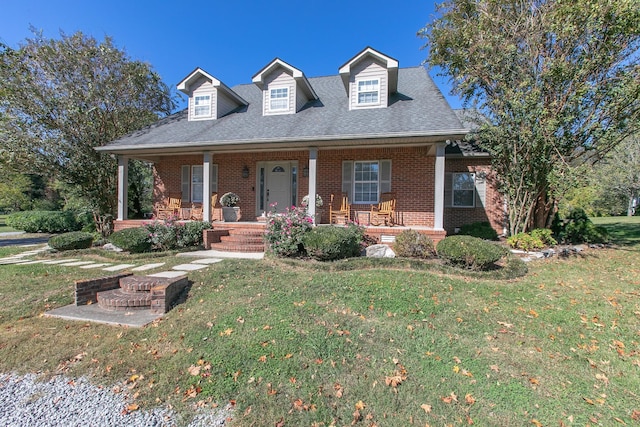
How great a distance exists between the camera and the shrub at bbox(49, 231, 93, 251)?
823 cm

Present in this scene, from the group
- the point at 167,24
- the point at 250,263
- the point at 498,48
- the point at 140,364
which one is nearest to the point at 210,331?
the point at 140,364

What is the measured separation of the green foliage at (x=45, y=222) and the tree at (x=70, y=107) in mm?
7035

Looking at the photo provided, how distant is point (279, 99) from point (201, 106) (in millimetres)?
3367

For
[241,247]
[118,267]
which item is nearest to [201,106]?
[241,247]

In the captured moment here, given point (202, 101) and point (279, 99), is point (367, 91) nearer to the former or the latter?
point (279, 99)

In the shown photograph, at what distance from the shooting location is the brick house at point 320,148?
8.88 metres

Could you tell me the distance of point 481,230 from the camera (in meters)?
9.91

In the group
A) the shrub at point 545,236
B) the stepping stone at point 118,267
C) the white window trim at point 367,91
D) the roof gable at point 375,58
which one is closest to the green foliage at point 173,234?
the stepping stone at point 118,267

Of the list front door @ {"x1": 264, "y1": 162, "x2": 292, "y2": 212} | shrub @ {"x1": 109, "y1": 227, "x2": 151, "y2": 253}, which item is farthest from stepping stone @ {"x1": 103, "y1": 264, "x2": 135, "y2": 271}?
front door @ {"x1": 264, "y1": 162, "x2": 292, "y2": 212}

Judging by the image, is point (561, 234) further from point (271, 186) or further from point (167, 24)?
point (167, 24)

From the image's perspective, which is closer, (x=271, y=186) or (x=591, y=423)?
(x=591, y=423)

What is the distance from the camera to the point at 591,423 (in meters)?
2.37

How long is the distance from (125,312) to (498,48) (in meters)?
10.3

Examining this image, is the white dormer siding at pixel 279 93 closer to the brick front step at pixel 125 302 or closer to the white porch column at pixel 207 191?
the white porch column at pixel 207 191
